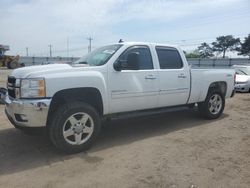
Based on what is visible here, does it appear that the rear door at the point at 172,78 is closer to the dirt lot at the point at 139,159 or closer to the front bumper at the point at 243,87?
the dirt lot at the point at 139,159

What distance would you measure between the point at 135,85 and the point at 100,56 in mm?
912

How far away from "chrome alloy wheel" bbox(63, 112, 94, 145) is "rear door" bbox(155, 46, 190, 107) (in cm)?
184

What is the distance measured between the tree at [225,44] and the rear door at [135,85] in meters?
60.9

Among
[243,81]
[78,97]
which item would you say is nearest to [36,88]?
[78,97]

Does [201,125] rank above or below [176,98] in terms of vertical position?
below

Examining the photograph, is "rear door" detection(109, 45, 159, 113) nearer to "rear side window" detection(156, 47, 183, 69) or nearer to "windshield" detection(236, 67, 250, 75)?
"rear side window" detection(156, 47, 183, 69)

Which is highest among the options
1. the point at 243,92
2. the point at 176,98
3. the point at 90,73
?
the point at 90,73

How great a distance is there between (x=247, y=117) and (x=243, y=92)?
6977mm

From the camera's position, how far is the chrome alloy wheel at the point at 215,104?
7.98 meters

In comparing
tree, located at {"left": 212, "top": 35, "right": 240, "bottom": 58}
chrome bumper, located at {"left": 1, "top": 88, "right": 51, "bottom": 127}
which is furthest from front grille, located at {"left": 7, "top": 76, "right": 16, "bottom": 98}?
tree, located at {"left": 212, "top": 35, "right": 240, "bottom": 58}

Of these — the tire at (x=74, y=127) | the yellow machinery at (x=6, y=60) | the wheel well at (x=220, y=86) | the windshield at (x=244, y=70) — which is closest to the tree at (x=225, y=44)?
the yellow machinery at (x=6, y=60)

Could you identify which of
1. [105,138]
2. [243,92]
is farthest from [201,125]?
[243,92]

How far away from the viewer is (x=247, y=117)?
8.42m

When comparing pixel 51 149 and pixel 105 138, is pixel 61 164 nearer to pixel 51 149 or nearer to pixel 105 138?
pixel 51 149
